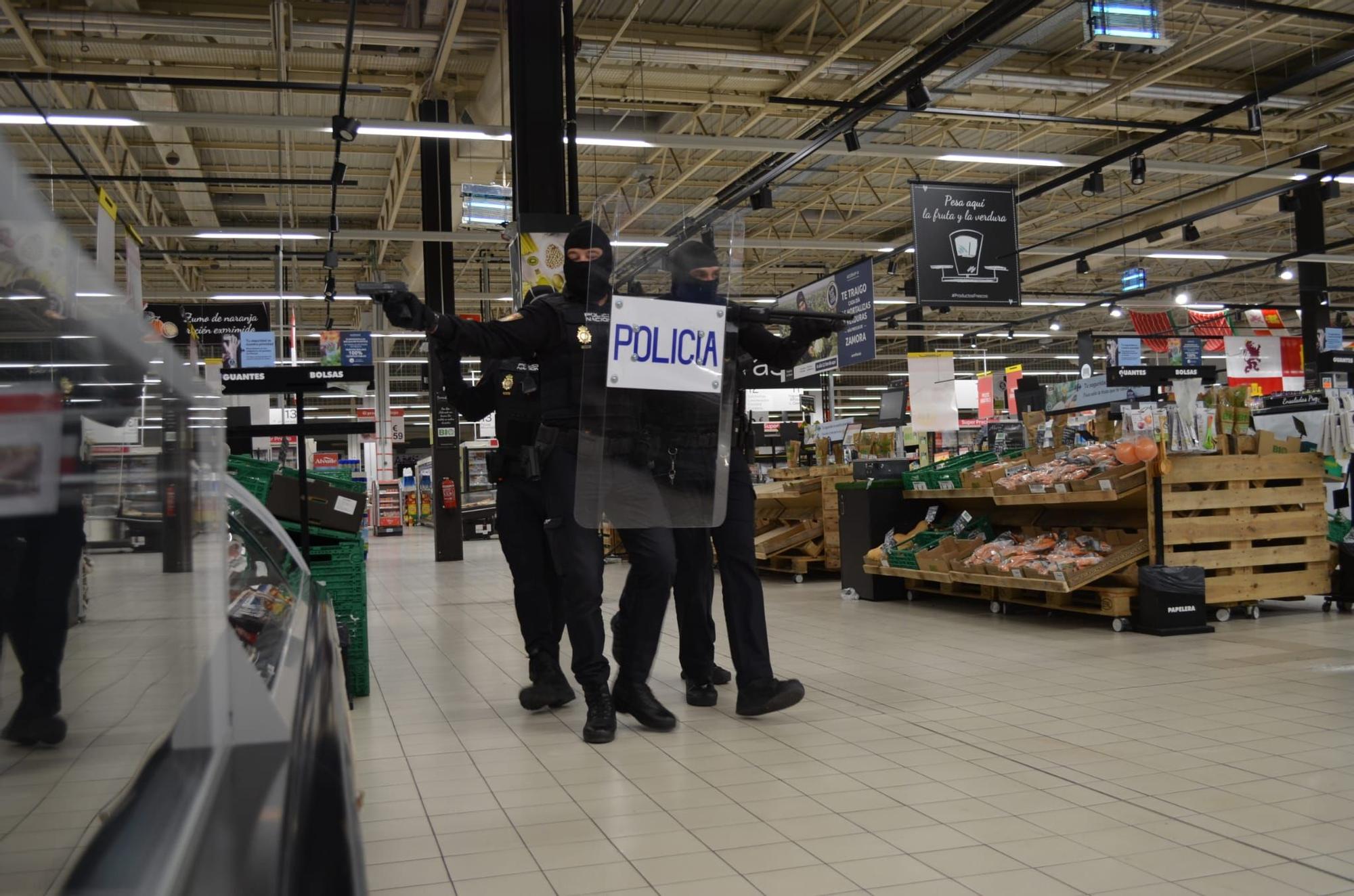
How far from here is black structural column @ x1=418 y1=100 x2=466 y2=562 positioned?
531 inches

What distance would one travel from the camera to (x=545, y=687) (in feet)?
13.4

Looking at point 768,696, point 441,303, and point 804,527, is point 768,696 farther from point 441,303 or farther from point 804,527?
point 441,303

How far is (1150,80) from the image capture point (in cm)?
1214

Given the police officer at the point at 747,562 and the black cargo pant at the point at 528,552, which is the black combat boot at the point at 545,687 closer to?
the black cargo pant at the point at 528,552

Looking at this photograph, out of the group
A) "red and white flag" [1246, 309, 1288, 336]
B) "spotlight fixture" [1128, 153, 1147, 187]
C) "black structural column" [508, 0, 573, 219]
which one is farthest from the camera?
"red and white flag" [1246, 309, 1288, 336]

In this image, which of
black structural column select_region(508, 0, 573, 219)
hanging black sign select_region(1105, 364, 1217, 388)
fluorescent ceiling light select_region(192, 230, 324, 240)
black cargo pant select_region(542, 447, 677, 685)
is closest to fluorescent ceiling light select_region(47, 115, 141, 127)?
fluorescent ceiling light select_region(192, 230, 324, 240)

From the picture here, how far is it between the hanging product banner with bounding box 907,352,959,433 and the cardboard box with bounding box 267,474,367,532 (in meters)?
12.7

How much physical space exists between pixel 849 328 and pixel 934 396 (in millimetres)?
6325

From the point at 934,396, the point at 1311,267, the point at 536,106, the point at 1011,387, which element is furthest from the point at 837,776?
the point at 1011,387

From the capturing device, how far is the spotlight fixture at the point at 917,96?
9.49 meters

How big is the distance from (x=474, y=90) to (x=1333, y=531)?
32.7 feet

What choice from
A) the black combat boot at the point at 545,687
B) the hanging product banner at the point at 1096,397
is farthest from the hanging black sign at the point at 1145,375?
the black combat boot at the point at 545,687

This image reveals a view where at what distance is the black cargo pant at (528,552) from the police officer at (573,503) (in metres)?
0.45

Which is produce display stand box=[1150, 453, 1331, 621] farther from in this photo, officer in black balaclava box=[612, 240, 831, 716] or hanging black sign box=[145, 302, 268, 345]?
hanging black sign box=[145, 302, 268, 345]
